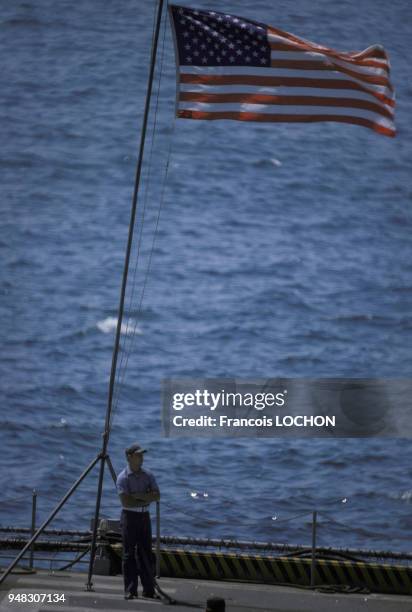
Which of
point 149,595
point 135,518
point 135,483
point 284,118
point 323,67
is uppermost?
point 323,67

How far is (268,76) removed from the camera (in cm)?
1370

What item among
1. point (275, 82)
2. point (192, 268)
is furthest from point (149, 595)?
point (192, 268)

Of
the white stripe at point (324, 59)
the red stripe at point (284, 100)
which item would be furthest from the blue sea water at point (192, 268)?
the white stripe at point (324, 59)

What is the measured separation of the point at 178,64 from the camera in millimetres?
13734

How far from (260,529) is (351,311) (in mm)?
33028

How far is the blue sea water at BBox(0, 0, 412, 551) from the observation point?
4928 cm

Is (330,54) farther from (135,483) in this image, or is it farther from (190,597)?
(190,597)

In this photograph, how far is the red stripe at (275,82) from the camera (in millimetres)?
13625

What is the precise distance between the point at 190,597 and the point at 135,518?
115 cm

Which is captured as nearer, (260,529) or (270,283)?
(260,529)

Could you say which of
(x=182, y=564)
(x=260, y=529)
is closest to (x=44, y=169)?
(x=260, y=529)

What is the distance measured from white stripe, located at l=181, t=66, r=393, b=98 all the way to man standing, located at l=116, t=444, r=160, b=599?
419 cm

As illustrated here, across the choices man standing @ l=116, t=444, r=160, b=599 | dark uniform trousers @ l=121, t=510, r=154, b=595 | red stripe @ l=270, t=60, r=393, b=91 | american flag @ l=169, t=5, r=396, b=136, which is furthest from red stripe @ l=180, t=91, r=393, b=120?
dark uniform trousers @ l=121, t=510, r=154, b=595

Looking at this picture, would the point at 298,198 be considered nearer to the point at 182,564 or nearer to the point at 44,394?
the point at 44,394
